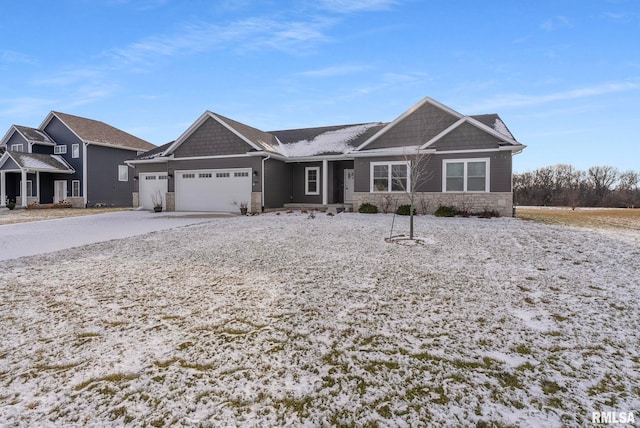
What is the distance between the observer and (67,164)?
25641 mm

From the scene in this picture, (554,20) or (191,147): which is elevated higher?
(554,20)

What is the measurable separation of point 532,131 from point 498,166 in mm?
20409

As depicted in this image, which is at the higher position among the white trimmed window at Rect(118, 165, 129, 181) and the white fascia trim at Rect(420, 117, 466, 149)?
the white fascia trim at Rect(420, 117, 466, 149)

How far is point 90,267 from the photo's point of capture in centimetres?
583

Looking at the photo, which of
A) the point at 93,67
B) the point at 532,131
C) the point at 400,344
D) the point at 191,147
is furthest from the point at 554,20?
the point at 93,67

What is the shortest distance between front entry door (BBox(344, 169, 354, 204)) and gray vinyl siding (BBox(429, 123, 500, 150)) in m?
5.63

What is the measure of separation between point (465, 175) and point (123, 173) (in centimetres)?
2729

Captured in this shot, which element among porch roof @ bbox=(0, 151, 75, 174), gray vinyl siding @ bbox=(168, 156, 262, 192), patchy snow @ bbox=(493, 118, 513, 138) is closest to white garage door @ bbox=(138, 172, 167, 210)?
gray vinyl siding @ bbox=(168, 156, 262, 192)

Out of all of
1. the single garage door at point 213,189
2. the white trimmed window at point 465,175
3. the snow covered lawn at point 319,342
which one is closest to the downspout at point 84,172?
the single garage door at point 213,189

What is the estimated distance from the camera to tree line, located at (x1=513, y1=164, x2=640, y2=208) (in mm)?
38250

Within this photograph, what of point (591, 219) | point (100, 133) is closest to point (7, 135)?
point (100, 133)

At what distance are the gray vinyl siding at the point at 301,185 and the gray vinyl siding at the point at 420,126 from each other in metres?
4.86

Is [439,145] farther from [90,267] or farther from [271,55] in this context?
[90,267]

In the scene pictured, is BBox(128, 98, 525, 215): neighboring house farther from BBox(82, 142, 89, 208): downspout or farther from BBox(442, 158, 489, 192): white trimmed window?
BBox(82, 142, 89, 208): downspout
